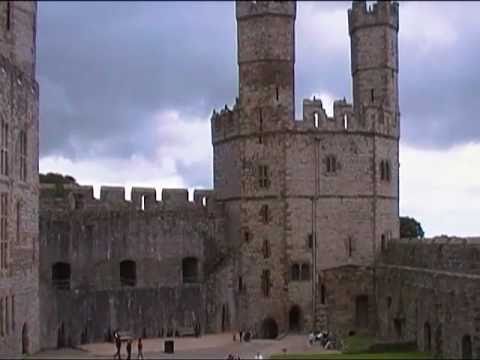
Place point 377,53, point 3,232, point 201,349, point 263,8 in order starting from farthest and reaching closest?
point 377,53, point 263,8, point 201,349, point 3,232

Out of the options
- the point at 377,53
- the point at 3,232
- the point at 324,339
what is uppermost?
the point at 377,53

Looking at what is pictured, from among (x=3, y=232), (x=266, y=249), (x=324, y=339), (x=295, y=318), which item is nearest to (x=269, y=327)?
(x=295, y=318)

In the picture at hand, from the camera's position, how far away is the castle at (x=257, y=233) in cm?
3444

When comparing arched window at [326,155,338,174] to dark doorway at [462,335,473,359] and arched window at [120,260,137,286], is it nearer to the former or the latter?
arched window at [120,260,137,286]

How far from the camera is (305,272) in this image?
35656mm

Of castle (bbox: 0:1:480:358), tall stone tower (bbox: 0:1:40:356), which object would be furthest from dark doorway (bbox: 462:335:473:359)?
tall stone tower (bbox: 0:1:40:356)

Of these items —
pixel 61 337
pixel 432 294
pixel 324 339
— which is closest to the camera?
pixel 432 294

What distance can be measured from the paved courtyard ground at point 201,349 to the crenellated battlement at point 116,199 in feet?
17.5

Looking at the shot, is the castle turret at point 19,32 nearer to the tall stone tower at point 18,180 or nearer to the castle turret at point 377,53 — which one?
the tall stone tower at point 18,180

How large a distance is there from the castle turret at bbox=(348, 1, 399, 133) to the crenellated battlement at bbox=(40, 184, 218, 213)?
315 inches

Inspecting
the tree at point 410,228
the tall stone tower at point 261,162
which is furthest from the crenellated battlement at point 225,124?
the tree at point 410,228

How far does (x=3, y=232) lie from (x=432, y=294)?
41.5 feet

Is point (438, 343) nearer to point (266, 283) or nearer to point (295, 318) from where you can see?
point (295, 318)

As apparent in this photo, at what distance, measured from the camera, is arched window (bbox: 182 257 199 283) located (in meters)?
37.4
